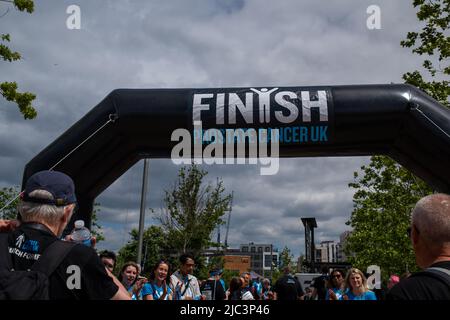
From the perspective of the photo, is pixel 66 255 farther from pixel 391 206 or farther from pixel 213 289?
pixel 391 206

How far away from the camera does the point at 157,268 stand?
20.8ft

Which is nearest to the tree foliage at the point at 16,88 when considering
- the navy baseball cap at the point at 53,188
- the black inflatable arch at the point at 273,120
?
the black inflatable arch at the point at 273,120

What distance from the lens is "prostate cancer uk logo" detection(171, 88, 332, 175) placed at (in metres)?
5.66

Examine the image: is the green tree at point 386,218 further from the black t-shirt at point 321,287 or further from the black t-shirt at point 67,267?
the black t-shirt at point 67,267

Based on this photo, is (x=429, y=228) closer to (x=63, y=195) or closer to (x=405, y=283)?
(x=405, y=283)

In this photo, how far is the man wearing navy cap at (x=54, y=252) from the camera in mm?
1777

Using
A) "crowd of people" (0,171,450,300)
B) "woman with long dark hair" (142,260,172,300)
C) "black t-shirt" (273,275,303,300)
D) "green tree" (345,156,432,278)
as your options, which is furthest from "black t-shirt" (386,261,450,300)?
"green tree" (345,156,432,278)

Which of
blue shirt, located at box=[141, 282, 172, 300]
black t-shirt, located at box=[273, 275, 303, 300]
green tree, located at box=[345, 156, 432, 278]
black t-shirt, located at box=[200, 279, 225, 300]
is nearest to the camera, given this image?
blue shirt, located at box=[141, 282, 172, 300]

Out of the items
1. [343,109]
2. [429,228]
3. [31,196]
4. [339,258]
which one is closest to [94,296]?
[31,196]

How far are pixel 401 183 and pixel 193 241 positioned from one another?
9.77 m

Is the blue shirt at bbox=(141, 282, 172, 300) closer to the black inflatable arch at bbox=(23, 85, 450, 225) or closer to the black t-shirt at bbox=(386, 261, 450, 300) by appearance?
the black inflatable arch at bbox=(23, 85, 450, 225)

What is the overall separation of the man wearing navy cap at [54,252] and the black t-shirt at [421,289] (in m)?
1.12

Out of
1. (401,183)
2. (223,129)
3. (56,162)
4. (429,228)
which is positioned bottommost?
(429,228)
